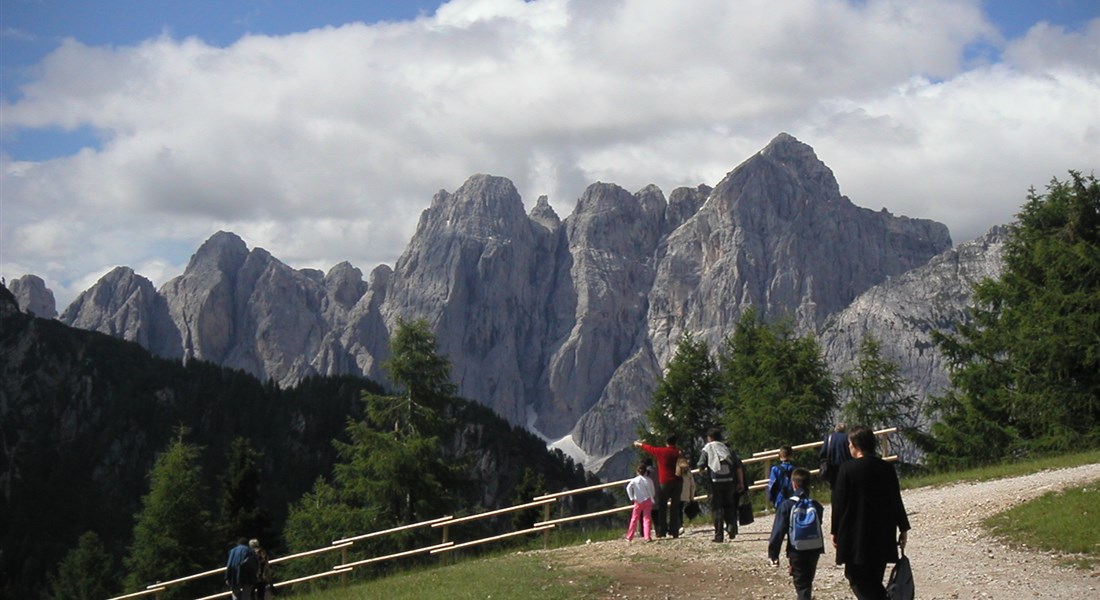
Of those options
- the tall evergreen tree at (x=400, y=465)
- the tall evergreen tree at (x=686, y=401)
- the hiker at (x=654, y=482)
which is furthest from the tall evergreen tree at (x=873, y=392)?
the hiker at (x=654, y=482)

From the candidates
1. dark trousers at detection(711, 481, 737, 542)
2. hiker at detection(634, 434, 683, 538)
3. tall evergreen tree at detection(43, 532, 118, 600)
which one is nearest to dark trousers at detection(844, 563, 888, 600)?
hiker at detection(634, 434, 683, 538)

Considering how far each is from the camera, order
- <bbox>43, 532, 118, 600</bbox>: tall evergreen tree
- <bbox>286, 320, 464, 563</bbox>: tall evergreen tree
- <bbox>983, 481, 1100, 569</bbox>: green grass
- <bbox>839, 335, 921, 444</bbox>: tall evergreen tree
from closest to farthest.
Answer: <bbox>983, 481, 1100, 569</bbox>: green grass < <bbox>286, 320, 464, 563</bbox>: tall evergreen tree < <bbox>839, 335, 921, 444</bbox>: tall evergreen tree < <bbox>43, 532, 118, 600</bbox>: tall evergreen tree

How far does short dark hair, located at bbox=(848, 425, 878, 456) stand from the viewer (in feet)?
32.4

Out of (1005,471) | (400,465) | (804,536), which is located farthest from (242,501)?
(804,536)

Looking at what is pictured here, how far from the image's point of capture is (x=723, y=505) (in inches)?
728

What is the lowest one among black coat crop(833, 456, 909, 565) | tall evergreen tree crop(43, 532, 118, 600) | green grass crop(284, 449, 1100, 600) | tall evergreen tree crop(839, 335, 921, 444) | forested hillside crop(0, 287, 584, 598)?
tall evergreen tree crop(43, 532, 118, 600)

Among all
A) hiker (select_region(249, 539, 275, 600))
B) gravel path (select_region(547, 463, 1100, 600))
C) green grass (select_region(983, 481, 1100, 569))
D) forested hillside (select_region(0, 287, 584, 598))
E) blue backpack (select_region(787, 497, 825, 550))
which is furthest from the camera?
forested hillside (select_region(0, 287, 584, 598))

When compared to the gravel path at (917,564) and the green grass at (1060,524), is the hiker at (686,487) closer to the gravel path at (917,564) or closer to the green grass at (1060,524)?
the gravel path at (917,564)

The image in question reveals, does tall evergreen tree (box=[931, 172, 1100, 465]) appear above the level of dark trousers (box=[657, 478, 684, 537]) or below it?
above

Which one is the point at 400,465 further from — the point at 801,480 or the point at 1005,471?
the point at 801,480

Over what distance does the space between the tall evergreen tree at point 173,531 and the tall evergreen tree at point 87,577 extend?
31.8ft

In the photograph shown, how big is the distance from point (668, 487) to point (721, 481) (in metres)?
1.22

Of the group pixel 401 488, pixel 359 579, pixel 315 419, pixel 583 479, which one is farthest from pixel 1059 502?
pixel 315 419

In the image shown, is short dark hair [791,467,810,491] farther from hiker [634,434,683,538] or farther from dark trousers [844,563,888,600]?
hiker [634,434,683,538]
